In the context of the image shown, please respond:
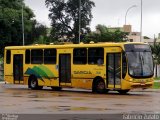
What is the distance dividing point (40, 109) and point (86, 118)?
354 centimetres

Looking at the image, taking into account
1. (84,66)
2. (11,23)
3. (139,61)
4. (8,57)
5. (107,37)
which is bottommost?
(84,66)

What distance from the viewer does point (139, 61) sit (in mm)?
32312

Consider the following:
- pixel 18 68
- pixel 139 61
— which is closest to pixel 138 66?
pixel 139 61

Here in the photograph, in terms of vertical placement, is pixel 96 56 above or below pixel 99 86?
above

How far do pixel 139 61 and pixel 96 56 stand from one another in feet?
8.82

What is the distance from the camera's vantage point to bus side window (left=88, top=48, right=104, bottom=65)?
33.3 metres

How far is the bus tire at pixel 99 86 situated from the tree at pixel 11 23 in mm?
52676

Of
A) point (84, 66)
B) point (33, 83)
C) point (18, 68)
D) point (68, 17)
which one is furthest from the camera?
point (68, 17)

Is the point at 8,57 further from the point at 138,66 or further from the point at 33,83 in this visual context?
the point at 138,66

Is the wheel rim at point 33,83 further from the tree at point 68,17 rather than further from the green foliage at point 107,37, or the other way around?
the tree at point 68,17

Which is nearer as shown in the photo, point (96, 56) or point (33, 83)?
point (96, 56)

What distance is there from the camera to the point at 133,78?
31906 millimetres

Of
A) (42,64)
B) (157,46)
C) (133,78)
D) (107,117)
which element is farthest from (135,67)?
(157,46)

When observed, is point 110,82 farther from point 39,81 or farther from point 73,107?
point 73,107
